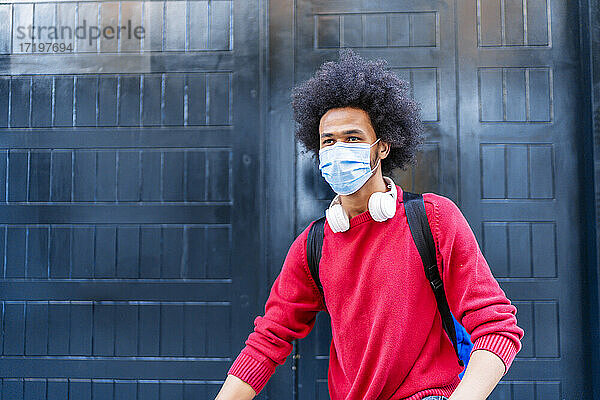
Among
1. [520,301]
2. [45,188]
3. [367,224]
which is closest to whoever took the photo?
[367,224]

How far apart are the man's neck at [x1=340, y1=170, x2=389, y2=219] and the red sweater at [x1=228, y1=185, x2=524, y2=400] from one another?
0.06 m

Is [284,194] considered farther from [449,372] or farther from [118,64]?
[449,372]

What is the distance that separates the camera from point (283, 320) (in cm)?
217

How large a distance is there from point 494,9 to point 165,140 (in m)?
2.29

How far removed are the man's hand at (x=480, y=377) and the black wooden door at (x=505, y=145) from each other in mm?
1791

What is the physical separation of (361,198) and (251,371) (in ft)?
2.58

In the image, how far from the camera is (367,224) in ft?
6.68

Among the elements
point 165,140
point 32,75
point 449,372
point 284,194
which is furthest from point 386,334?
point 32,75

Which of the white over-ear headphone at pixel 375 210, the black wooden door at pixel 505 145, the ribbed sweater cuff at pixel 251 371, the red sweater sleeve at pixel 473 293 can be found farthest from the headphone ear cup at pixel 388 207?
the black wooden door at pixel 505 145

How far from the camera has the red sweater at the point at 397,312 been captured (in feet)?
5.82

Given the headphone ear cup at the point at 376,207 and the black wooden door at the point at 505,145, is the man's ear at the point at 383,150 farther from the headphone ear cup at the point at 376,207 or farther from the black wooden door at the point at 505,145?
the black wooden door at the point at 505,145

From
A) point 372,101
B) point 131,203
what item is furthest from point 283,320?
point 131,203

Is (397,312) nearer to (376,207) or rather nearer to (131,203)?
(376,207)

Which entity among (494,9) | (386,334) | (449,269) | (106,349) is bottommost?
(106,349)
